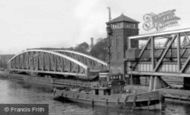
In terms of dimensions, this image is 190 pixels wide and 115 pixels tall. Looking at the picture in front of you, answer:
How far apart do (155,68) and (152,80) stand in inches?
110

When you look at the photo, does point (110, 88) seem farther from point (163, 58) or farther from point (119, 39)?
point (119, 39)

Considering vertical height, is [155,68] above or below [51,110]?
above

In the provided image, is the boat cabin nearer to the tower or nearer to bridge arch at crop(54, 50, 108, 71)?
the tower

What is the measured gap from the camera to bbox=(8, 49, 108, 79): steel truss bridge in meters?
91.6

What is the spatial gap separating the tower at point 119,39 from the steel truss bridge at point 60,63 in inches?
558

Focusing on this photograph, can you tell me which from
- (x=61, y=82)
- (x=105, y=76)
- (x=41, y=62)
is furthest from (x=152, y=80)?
(x=41, y=62)

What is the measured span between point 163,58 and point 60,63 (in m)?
51.7

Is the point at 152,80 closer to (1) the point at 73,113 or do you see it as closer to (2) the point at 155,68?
(2) the point at 155,68

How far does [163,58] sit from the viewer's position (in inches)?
2223

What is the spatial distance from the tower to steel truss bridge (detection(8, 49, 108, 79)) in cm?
1417

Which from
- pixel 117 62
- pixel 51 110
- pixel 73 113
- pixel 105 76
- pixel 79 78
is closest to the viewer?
pixel 73 113

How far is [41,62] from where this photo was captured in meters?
112

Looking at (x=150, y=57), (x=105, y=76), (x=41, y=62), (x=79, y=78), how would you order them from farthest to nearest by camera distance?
(x=41, y=62)
(x=79, y=78)
(x=150, y=57)
(x=105, y=76)

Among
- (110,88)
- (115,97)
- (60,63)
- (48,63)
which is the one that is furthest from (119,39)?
(48,63)
